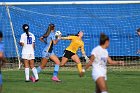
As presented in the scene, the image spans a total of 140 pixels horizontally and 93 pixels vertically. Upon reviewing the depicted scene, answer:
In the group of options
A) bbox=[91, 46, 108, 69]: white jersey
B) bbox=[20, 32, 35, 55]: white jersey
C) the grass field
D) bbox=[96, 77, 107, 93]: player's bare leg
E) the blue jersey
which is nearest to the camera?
bbox=[96, 77, 107, 93]: player's bare leg

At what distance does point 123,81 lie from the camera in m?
17.5

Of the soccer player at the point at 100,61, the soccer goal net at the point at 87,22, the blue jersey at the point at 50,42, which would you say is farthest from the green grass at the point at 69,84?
the soccer goal net at the point at 87,22

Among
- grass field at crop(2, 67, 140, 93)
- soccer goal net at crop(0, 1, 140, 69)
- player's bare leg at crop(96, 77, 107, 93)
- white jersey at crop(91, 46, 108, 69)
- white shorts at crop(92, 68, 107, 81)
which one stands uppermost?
soccer goal net at crop(0, 1, 140, 69)

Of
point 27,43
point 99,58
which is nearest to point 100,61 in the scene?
point 99,58

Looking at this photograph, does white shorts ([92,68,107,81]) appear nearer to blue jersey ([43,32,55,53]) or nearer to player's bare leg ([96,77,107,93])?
player's bare leg ([96,77,107,93])

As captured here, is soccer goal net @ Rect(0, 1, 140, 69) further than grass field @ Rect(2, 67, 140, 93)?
Yes

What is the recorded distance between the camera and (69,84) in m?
16.4

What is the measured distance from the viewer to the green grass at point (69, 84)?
48.1ft

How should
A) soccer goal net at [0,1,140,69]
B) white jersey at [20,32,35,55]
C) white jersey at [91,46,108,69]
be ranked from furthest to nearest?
soccer goal net at [0,1,140,69]
white jersey at [20,32,35,55]
white jersey at [91,46,108,69]

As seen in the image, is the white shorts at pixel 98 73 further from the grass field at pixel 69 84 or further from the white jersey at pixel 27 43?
the white jersey at pixel 27 43

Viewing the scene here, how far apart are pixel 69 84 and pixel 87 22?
9.55 meters

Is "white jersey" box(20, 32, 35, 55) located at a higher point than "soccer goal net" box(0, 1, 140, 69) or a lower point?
lower

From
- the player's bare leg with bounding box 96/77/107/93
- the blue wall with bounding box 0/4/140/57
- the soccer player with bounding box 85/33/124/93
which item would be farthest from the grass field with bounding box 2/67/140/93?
the blue wall with bounding box 0/4/140/57

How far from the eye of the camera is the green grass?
1466cm
